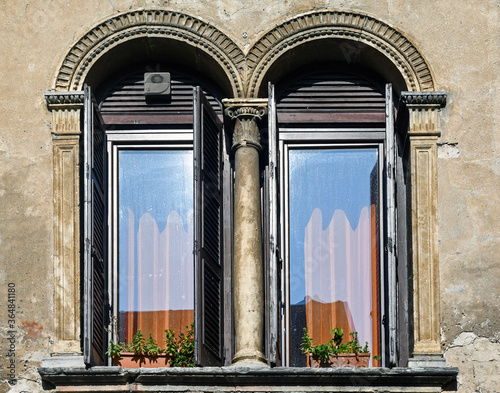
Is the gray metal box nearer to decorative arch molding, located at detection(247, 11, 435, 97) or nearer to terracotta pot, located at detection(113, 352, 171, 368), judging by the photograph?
decorative arch molding, located at detection(247, 11, 435, 97)

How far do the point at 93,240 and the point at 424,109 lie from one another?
10.1 ft

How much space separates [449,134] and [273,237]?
1.86 m

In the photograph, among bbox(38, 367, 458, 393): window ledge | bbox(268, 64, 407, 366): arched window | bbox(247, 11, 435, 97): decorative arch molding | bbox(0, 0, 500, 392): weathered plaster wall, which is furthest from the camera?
bbox(247, 11, 435, 97): decorative arch molding

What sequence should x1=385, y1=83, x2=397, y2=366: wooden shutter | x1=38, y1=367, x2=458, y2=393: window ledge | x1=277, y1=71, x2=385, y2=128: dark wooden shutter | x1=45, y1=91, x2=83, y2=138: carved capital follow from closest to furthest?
1. x1=38, y1=367, x2=458, y2=393: window ledge
2. x1=385, y1=83, x2=397, y2=366: wooden shutter
3. x1=45, y1=91, x2=83, y2=138: carved capital
4. x1=277, y1=71, x2=385, y2=128: dark wooden shutter

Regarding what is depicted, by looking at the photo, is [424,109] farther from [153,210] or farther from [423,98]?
[153,210]

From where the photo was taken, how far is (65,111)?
1337 cm

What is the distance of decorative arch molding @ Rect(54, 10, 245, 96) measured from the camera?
13469mm

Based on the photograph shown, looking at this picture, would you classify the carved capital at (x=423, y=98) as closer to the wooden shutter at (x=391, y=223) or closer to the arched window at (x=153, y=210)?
the wooden shutter at (x=391, y=223)

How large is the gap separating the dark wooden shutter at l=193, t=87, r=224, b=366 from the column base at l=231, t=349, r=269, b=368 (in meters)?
0.19

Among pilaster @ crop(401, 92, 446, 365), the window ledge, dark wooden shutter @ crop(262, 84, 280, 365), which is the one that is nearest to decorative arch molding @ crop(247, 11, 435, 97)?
pilaster @ crop(401, 92, 446, 365)

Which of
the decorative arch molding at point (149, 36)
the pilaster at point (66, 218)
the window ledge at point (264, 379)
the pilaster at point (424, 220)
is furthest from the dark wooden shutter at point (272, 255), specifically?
the pilaster at point (66, 218)

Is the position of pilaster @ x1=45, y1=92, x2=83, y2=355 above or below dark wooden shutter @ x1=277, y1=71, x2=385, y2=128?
below

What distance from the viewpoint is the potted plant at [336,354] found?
42.0 ft

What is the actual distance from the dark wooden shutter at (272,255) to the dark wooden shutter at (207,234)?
1.35 ft
